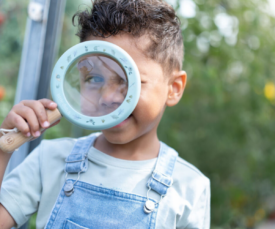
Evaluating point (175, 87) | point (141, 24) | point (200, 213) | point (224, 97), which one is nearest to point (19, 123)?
point (141, 24)

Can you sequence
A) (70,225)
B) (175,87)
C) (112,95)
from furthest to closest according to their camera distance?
(175,87) → (70,225) → (112,95)

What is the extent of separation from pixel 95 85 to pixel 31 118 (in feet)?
0.91

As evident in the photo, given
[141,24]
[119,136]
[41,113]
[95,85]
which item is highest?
[141,24]

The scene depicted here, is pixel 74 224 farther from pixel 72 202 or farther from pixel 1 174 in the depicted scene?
pixel 1 174

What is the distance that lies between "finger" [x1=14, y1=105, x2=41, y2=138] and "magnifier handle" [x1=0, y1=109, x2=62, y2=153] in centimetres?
3

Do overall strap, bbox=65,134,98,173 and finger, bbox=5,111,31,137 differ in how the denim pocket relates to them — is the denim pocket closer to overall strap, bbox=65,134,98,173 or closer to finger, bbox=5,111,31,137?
overall strap, bbox=65,134,98,173

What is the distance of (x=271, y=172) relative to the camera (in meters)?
3.08

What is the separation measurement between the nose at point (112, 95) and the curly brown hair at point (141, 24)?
0.24 meters

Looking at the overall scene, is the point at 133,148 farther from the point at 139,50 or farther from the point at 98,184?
the point at 139,50

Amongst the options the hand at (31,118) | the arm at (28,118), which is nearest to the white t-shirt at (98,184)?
the arm at (28,118)

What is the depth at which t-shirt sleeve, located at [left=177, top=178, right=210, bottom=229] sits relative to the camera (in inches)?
58.7

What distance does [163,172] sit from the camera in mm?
1518

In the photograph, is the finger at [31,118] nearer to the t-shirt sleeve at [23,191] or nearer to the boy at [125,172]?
the boy at [125,172]

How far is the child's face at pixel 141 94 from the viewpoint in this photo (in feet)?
4.52
